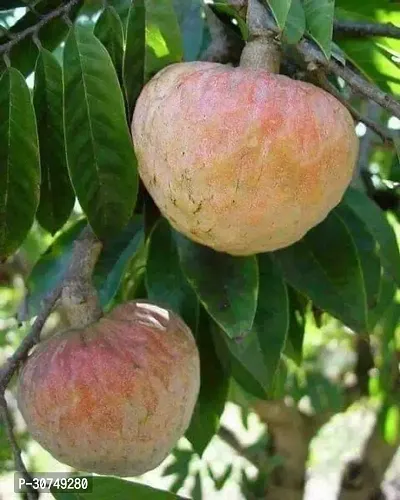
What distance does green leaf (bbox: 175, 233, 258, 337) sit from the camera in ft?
3.49

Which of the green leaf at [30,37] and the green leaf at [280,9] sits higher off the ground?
the green leaf at [280,9]

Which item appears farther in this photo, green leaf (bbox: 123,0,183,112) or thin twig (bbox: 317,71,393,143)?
green leaf (bbox: 123,0,183,112)

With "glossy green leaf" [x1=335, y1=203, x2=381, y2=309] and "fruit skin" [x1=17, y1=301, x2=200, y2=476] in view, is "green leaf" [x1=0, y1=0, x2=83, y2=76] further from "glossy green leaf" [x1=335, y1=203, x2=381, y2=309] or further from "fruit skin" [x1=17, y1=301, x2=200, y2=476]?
"glossy green leaf" [x1=335, y1=203, x2=381, y2=309]

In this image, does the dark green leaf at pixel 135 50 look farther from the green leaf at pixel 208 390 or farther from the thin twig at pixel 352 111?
the green leaf at pixel 208 390

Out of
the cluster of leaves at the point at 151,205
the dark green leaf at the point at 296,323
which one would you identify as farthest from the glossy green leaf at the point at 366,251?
the dark green leaf at the point at 296,323

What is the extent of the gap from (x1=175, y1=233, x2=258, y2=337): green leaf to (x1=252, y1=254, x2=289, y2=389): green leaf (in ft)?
0.48

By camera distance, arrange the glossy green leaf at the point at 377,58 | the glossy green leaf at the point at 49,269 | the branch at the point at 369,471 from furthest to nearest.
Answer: the branch at the point at 369,471 → the glossy green leaf at the point at 49,269 → the glossy green leaf at the point at 377,58

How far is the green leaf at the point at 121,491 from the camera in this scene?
1.08 m

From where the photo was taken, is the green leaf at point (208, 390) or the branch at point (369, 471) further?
the branch at point (369, 471)

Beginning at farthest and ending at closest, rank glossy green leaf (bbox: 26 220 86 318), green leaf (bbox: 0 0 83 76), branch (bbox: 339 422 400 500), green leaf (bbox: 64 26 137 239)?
branch (bbox: 339 422 400 500), glossy green leaf (bbox: 26 220 86 318), green leaf (bbox: 0 0 83 76), green leaf (bbox: 64 26 137 239)

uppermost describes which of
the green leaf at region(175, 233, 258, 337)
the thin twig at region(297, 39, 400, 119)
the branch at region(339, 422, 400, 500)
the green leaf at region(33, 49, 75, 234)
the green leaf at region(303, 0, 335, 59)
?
the green leaf at region(303, 0, 335, 59)

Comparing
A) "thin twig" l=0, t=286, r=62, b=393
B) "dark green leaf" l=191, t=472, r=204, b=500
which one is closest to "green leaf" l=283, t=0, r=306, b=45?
"thin twig" l=0, t=286, r=62, b=393

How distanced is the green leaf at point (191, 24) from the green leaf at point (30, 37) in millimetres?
145

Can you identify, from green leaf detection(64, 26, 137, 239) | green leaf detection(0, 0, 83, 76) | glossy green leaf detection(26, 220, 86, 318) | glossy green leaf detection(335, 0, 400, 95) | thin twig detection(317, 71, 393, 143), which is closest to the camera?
thin twig detection(317, 71, 393, 143)
